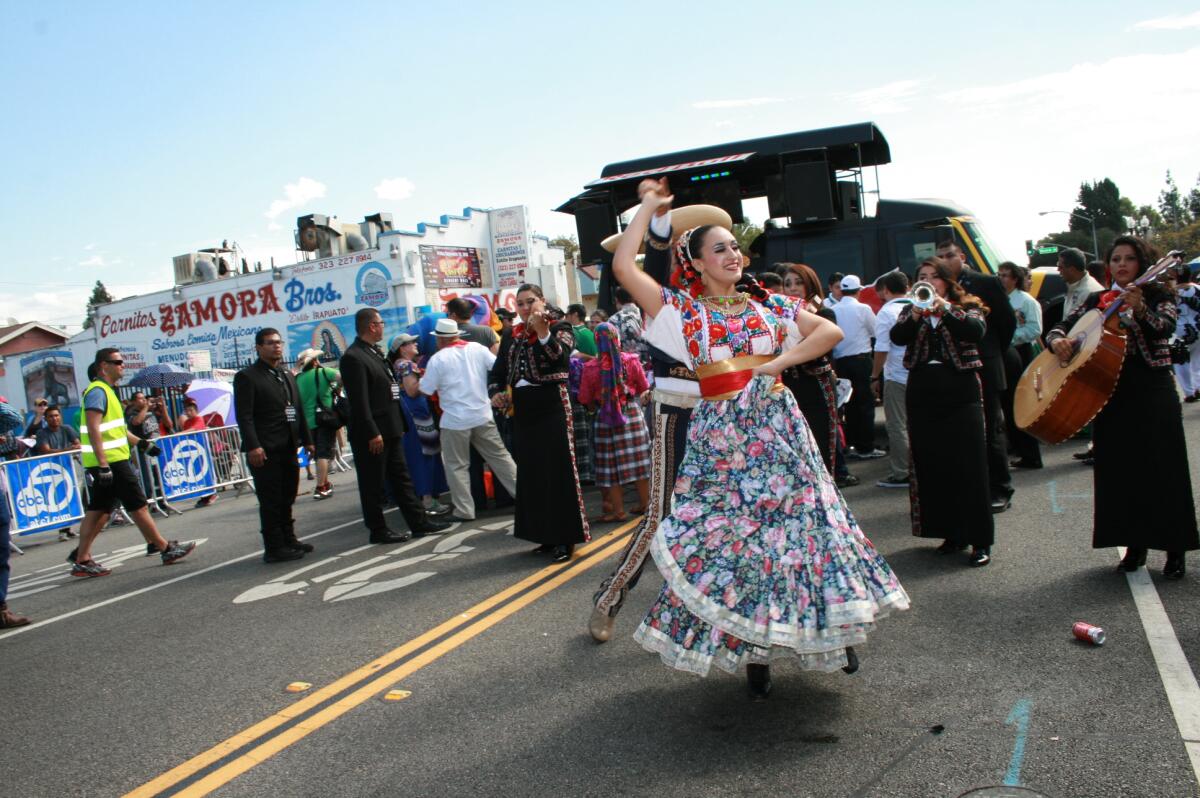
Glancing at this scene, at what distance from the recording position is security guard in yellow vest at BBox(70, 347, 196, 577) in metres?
8.53

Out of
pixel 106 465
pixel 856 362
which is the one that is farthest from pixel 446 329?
pixel 856 362

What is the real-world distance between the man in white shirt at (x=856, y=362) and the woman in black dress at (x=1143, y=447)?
4255 millimetres

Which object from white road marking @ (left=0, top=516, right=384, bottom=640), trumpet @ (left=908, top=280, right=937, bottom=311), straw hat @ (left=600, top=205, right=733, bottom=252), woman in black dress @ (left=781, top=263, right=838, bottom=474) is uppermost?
straw hat @ (left=600, top=205, right=733, bottom=252)

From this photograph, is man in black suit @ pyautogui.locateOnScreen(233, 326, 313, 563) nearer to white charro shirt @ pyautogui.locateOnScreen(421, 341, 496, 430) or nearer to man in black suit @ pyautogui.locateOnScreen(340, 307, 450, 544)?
man in black suit @ pyautogui.locateOnScreen(340, 307, 450, 544)

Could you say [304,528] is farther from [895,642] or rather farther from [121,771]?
[895,642]

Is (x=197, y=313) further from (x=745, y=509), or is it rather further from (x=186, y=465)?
(x=745, y=509)

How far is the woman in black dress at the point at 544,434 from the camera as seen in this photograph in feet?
22.8

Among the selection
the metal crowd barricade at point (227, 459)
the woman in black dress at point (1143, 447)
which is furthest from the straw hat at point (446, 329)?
the metal crowd barricade at point (227, 459)

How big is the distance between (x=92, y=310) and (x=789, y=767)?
147 ft

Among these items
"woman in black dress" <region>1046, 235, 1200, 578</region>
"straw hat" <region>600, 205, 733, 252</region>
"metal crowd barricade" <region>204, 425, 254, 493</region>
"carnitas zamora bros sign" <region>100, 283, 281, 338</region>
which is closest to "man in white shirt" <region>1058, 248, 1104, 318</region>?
"woman in black dress" <region>1046, 235, 1200, 578</region>

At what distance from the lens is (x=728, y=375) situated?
402 centimetres

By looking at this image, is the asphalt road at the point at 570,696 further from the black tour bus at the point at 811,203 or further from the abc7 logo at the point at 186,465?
the abc7 logo at the point at 186,465

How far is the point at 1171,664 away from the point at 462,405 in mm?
6071

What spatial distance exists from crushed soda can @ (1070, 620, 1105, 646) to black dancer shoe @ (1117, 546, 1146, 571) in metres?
1.20
